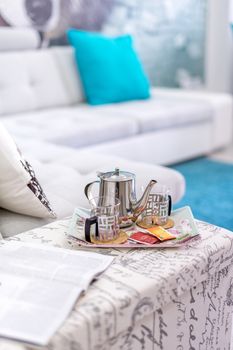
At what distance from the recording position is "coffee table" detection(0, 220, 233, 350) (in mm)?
885

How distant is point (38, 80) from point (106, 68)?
470mm

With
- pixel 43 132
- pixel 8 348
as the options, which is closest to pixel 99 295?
pixel 8 348

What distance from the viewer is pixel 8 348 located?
31.3 inches

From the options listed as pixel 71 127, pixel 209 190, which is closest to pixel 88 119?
pixel 71 127

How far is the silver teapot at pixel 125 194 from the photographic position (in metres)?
1.25

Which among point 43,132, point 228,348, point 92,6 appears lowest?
point 228,348

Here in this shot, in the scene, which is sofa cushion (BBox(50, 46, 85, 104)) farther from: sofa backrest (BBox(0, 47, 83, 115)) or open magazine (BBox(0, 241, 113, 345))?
open magazine (BBox(0, 241, 113, 345))

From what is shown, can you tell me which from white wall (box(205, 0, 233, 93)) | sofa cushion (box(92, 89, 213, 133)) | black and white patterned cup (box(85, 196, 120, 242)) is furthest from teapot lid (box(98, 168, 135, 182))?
white wall (box(205, 0, 233, 93))

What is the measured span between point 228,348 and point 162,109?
2073mm

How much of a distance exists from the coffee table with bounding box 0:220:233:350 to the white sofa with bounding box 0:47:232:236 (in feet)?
3.08

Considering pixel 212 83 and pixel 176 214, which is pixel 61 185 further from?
pixel 212 83

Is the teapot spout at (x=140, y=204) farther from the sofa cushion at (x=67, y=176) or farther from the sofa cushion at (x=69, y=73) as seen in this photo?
the sofa cushion at (x=69, y=73)

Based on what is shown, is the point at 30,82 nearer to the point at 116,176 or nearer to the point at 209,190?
the point at 209,190

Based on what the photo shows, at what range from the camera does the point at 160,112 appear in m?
3.11
